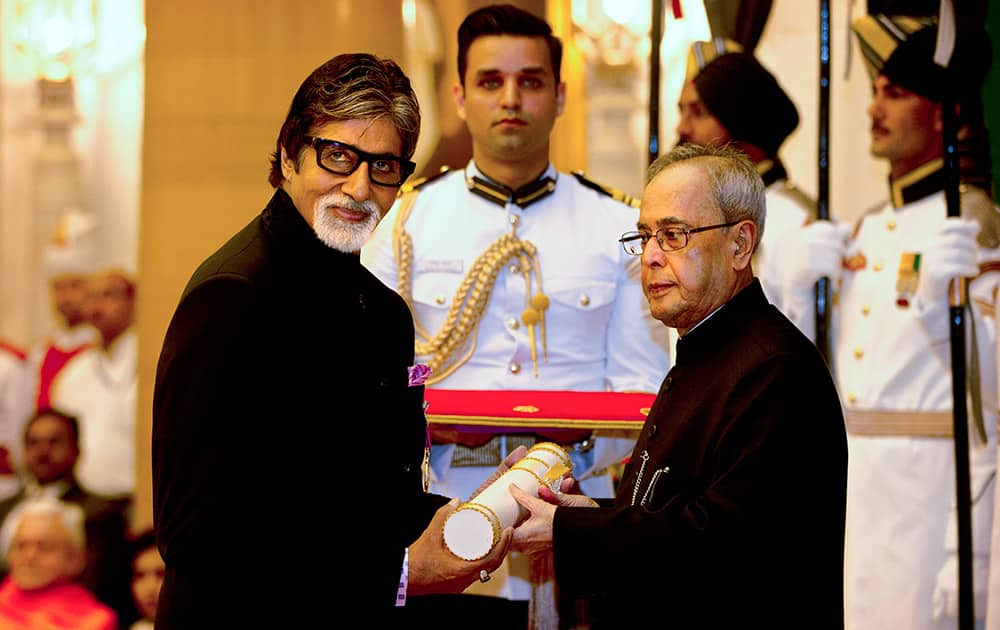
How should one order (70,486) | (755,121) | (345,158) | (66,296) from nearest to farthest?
1. (345,158)
2. (755,121)
3. (70,486)
4. (66,296)

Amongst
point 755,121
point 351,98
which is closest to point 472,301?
point 351,98

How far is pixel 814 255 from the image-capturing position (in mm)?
4090

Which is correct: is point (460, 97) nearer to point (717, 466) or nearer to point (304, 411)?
point (304, 411)

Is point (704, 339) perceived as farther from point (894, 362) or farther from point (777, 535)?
point (894, 362)

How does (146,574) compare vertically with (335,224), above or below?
below

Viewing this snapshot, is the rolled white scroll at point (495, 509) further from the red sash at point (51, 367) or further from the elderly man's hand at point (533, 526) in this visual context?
the red sash at point (51, 367)

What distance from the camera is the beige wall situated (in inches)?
209

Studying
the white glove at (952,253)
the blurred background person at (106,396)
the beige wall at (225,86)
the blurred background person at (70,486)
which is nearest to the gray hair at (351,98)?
the white glove at (952,253)

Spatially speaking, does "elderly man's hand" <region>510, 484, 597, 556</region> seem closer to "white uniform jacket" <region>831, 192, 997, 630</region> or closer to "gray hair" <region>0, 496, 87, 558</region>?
"white uniform jacket" <region>831, 192, 997, 630</region>

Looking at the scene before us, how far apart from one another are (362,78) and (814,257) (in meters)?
2.17

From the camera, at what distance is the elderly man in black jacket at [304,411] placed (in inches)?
82.6

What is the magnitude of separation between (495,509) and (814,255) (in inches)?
81.7

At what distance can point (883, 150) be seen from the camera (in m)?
4.21

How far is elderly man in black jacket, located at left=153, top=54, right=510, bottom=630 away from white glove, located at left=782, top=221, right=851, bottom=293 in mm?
1980
